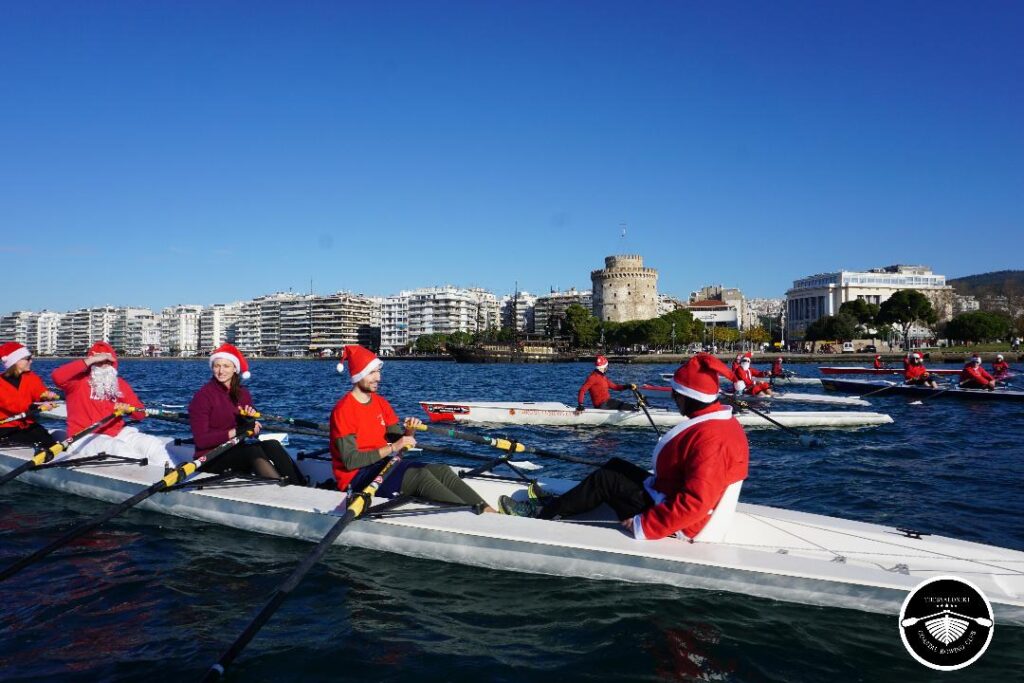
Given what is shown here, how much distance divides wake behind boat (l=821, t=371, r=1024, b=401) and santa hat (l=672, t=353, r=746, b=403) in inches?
967

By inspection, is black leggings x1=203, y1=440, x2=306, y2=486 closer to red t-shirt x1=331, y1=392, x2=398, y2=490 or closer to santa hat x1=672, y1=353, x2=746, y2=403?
red t-shirt x1=331, y1=392, x2=398, y2=490

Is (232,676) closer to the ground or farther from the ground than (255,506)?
closer to the ground

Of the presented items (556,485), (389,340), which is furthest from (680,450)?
(389,340)

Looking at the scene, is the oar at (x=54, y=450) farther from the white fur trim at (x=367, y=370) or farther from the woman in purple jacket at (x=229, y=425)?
the white fur trim at (x=367, y=370)

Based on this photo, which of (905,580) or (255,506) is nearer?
(905,580)

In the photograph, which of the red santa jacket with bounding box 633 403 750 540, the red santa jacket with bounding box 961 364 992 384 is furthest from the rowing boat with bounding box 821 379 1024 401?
the red santa jacket with bounding box 633 403 750 540

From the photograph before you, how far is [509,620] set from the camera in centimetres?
585

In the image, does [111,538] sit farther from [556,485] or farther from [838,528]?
[838,528]

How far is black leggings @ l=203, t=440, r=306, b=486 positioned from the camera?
8.76 m

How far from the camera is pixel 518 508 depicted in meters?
7.41

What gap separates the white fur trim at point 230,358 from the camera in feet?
28.4

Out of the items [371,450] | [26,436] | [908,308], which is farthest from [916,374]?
[908,308]

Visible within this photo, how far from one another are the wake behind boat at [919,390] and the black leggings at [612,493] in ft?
79.5

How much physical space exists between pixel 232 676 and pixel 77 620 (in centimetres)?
191
